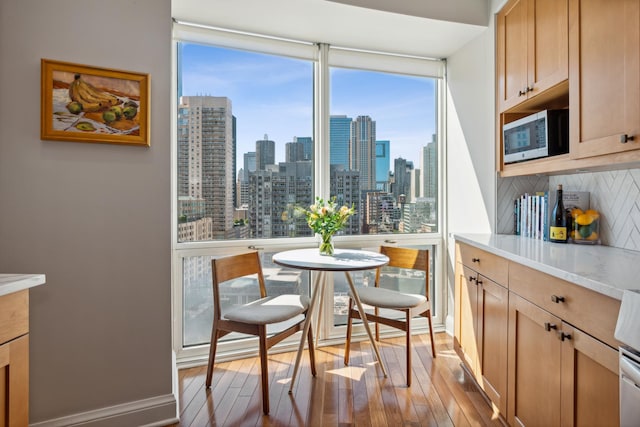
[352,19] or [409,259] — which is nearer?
[352,19]

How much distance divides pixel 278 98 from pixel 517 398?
2464 millimetres

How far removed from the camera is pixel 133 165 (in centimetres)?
188

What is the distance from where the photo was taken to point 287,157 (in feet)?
9.67

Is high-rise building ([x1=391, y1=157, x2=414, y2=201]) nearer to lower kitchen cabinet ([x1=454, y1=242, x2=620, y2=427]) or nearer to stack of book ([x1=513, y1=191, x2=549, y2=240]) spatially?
stack of book ([x1=513, y1=191, x2=549, y2=240])

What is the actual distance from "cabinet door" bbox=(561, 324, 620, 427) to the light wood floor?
0.76 m

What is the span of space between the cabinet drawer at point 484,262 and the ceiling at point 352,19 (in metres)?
1.61

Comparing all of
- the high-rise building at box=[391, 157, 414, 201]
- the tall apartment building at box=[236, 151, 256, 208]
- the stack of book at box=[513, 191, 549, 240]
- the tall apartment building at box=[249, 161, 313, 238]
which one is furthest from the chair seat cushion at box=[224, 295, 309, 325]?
the stack of book at box=[513, 191, 549, 240]

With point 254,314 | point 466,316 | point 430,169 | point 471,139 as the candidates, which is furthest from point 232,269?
point 471,139

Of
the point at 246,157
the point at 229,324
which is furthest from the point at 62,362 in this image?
the point at 246,157

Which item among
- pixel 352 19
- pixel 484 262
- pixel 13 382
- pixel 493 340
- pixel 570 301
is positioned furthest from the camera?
pixel 352 19

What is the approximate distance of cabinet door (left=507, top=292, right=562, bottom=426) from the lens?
140cm

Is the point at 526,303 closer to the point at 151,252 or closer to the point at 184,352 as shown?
the point at 151,252

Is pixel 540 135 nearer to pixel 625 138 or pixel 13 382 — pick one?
pixel 625 138

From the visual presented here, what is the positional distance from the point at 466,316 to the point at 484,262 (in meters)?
0.47
